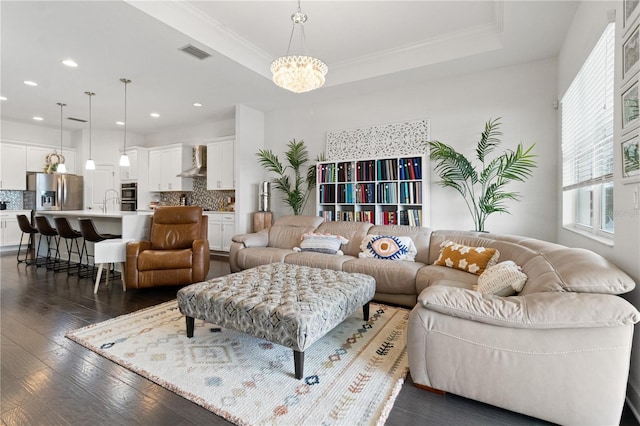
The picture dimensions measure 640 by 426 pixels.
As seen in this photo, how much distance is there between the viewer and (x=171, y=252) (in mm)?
3732

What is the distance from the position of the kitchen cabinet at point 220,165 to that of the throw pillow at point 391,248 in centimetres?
364

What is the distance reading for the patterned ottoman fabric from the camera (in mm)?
1820

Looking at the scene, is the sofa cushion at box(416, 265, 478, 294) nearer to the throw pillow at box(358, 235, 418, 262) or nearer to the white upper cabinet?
the throw pillow at box(358, 235, 418, 262)

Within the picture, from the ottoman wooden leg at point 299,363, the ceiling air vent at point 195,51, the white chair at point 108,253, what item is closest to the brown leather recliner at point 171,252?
the white chair at point 108,253

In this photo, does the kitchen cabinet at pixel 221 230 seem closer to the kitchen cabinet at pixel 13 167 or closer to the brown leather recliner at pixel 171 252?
the brown leather recliner at pixel 171 252

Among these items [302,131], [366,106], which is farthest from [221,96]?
[366,106]

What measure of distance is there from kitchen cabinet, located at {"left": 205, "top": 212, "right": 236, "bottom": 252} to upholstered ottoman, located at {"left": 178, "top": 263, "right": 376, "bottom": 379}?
357 centimetres

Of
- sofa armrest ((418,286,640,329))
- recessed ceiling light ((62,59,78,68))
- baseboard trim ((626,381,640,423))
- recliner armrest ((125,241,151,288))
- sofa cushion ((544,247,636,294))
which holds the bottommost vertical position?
baseboard trim ((626,381,640,423))

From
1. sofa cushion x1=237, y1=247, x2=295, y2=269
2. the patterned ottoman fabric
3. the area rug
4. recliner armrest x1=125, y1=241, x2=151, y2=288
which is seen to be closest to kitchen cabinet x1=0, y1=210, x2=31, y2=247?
recliner armrest x1=125, y1=241, x2=151, y2=288

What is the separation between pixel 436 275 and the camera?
281cm

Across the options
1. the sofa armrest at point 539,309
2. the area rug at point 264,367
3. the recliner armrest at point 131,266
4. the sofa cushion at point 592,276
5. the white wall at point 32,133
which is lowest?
the area rug at point 264,367

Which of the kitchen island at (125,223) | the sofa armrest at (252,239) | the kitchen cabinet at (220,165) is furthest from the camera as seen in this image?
the kitchen cabinet at (220,165)

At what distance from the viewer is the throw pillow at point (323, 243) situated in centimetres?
389

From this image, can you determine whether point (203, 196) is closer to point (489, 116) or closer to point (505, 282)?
point (489, 116)
